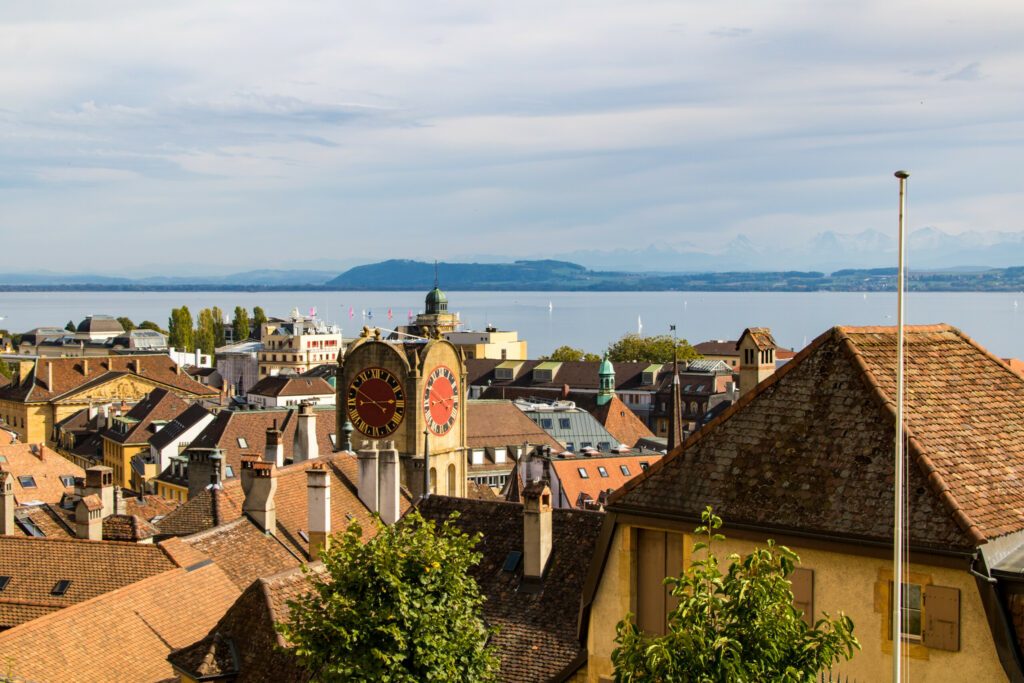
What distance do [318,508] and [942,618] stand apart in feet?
77.6

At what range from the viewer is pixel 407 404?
4731 centimetres

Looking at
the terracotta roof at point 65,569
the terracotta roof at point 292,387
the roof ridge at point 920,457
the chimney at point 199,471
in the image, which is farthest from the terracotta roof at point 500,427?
the roof ridge at point 920,457

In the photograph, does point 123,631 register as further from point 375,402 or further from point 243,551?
point 375,402

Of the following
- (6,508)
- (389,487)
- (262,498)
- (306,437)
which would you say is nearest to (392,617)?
(262,498)

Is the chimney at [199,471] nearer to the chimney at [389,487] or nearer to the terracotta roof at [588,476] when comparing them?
the terracotta roof at [588,476]

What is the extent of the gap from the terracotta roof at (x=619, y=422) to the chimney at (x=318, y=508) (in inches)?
3046

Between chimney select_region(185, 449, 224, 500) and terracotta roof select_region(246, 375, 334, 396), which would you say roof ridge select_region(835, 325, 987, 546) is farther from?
terracotta roof select_region(246, 375, 334, 396)

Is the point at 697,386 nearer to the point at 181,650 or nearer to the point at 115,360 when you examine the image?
the point at 115,360

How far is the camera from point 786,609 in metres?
14.0

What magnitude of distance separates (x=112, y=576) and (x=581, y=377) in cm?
13559

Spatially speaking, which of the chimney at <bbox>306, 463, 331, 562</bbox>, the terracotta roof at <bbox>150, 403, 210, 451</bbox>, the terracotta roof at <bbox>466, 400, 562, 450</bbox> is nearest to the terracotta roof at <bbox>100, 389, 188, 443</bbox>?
the terracotta roof at <bbox>150, 403, 210, 451</bbox>

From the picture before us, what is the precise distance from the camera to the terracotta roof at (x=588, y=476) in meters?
69.2

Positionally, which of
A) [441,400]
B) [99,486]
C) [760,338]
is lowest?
[99,486]

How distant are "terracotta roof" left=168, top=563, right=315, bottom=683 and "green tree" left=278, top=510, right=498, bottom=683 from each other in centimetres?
529
